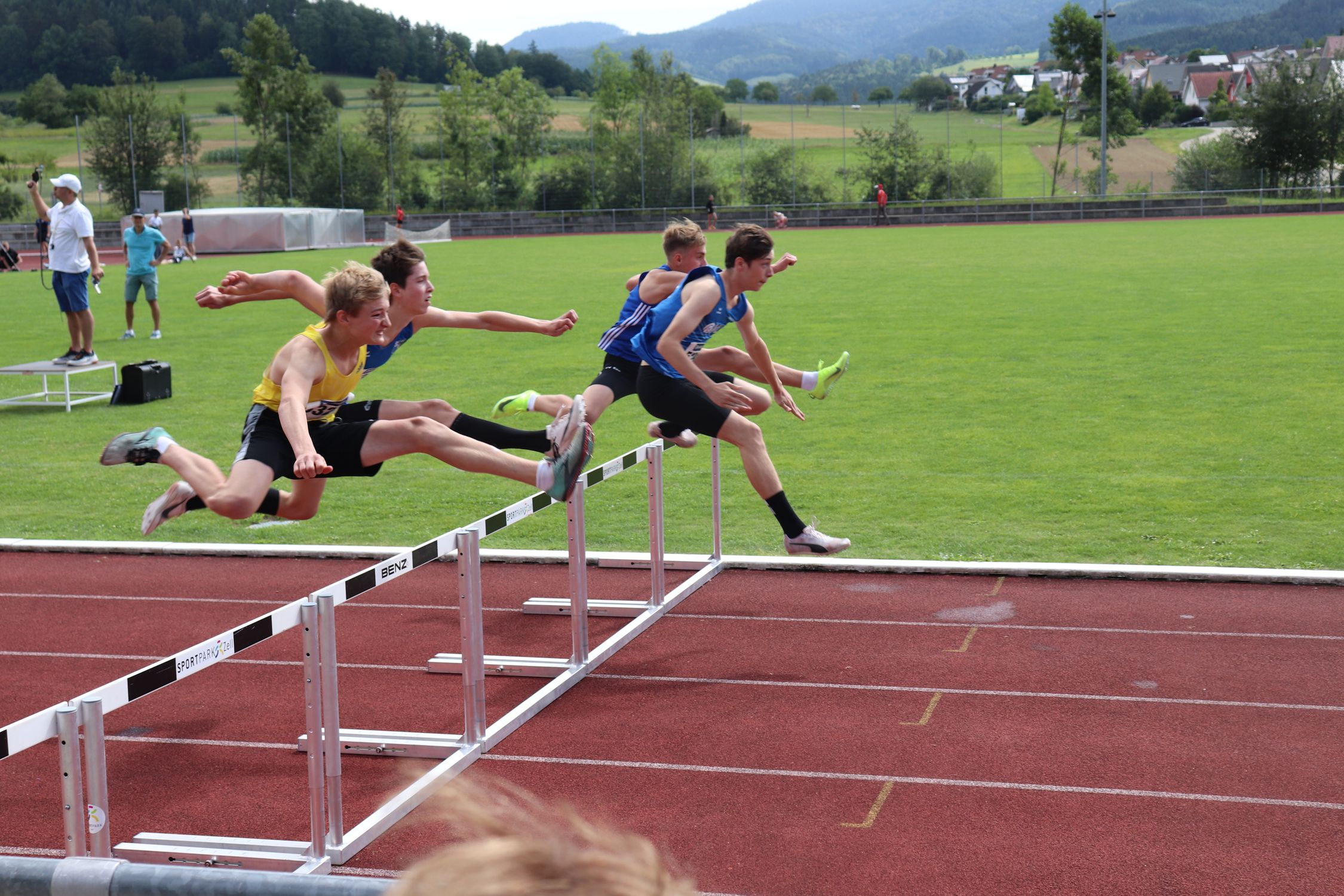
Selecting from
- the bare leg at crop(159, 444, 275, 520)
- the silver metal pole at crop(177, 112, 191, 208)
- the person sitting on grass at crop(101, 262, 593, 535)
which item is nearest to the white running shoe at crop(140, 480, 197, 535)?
the person sitting on grass at crop(101, 262, 593, 535)

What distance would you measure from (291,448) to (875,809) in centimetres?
297

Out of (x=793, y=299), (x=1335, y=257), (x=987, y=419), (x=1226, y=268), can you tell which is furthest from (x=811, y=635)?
(x=1335, y=257)

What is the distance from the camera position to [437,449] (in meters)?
6.20

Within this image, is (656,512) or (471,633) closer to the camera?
(471,633)

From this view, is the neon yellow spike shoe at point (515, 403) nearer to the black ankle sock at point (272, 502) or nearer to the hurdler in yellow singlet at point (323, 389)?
the hurdler in yellow singlet at point (323, 389)

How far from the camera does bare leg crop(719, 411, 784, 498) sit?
7.33 metres

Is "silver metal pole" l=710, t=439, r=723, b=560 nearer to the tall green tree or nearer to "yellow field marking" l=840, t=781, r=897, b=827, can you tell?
"yellow field marking" l=840, t=781, r=897, b=827

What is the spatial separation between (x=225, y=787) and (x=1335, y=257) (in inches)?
1115

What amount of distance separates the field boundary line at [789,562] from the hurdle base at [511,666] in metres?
1.09

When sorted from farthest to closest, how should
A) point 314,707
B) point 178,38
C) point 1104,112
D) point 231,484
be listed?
point 178,38 < point 1104,112 < point 231,484 < point 314,707

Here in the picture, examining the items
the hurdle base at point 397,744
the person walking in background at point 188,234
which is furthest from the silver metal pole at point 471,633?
the person walking in background at point 188,234

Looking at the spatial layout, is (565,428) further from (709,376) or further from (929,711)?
(929,711)

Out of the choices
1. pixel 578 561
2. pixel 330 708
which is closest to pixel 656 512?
pixel 578 561

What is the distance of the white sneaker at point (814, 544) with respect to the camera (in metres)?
7.21
